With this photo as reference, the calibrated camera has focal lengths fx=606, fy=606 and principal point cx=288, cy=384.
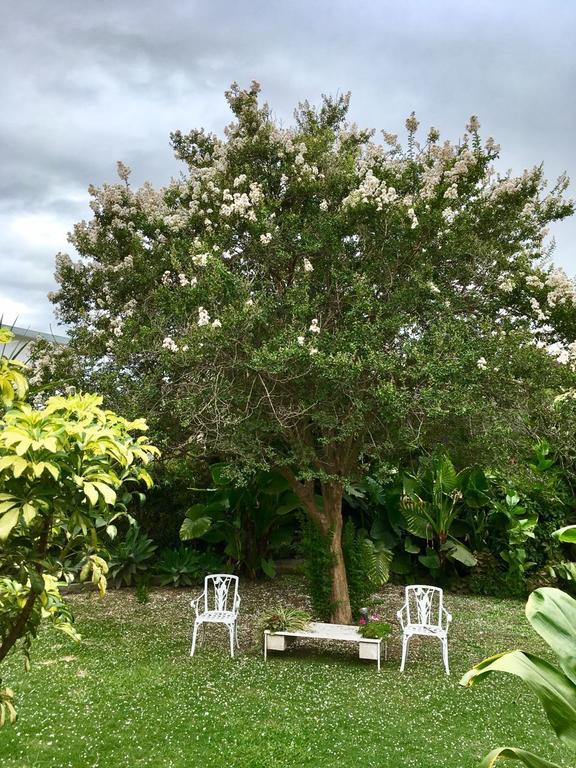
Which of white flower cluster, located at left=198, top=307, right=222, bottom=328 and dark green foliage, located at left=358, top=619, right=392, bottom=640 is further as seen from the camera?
dark green foliage, located at left=358, top=619, right=392, bottom=640

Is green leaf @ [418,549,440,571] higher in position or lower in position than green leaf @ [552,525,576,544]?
lower

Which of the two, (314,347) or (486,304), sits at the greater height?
(486,304)

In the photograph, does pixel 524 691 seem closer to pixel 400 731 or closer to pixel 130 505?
pixel 400 731

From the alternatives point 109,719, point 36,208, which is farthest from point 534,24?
point 109,719

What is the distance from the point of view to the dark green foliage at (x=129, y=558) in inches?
384

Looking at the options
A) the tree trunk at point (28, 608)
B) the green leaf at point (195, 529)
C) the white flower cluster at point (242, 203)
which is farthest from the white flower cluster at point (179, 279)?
the green leaf at point (195, 529)

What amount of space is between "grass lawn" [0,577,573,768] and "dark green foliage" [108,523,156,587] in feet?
6.91

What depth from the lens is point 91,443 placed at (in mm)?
2062

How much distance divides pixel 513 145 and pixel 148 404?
5076 millimetres

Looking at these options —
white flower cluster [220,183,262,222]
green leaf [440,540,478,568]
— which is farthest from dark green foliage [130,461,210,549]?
white flower cluster [220,183,262,222]

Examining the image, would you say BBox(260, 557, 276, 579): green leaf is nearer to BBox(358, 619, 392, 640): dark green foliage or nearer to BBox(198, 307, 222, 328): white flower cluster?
BBox(358, 619, 392, 640): dark green foliage

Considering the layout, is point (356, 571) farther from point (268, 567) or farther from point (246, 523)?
point (246, 523)

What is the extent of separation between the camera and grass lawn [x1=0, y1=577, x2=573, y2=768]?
3.95 meters

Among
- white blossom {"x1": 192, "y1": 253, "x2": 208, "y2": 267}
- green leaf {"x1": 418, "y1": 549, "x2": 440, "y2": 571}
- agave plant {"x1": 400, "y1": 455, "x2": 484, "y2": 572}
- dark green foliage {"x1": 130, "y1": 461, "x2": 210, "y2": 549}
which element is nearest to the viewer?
white blossom {"x1": 192, "y1": 253, "x2": 208, "y2": 267}
